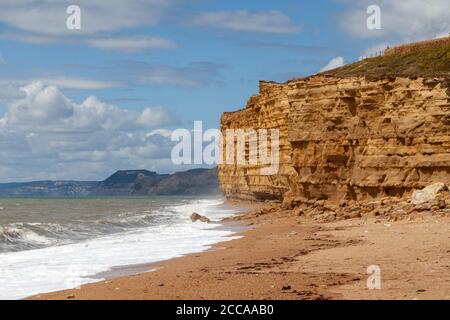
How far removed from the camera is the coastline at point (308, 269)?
31.2 feet

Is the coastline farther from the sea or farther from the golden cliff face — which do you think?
the golden cliff face

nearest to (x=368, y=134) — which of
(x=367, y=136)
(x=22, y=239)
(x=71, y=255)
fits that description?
(x=367, y=136)

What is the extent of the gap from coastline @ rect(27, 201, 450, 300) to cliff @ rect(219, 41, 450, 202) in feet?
21.3

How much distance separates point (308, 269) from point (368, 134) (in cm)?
1668

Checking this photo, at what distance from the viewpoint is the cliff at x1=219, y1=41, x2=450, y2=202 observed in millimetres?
24953

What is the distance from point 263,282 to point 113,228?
2135 centimetres

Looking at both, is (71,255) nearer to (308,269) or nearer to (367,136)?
(308,269)

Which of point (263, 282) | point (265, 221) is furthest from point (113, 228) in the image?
point (263, 282)

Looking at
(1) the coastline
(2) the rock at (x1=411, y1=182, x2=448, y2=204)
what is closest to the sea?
(1) the coastline

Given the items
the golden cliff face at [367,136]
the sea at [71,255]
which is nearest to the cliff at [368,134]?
the golden cliff face at [367,136]

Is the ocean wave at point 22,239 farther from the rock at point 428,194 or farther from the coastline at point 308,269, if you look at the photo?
the rock at point 428,194

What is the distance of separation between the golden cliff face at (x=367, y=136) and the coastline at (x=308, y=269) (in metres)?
6.53

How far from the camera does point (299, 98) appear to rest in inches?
1219

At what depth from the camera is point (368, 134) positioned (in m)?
27.4
